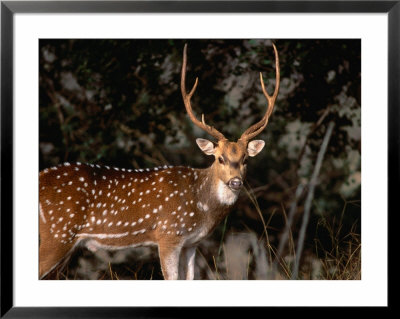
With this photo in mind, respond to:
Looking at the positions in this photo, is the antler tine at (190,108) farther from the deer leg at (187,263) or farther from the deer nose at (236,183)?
the deer leg at (187,263)

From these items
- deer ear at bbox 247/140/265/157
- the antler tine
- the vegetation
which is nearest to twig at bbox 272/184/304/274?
the vegetation

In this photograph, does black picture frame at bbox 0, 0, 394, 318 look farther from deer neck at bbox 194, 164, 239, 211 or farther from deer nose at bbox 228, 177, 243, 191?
deer neck at bbox 194, 164, 239, 211

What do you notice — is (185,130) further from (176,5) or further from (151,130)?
(176,5)

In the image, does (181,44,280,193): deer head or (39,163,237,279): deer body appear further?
(39,163,237,279): deer body

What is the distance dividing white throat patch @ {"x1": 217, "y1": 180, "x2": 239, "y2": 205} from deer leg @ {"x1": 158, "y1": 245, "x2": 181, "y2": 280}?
0.50 meters

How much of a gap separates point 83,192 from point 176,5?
1.76 meters

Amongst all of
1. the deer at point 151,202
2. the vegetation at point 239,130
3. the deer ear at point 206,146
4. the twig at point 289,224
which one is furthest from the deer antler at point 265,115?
the twig at point 289,224

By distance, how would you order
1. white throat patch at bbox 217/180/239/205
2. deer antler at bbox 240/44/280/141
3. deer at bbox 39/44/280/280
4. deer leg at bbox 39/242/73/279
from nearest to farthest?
1. deer leg at bbox 39/242/73/279
2. deer antler at bbox 240/44/280/141
3. deer at bbox 39/44/280/280
4. white throat patch at bbox 217/180/239/205

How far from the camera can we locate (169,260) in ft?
20.1

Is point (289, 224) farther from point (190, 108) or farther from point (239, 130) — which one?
point (190, 108)

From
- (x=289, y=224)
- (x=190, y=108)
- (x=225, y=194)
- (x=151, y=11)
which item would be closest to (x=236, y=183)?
(x=225, y=194)

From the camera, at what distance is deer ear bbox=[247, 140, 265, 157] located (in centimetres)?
604

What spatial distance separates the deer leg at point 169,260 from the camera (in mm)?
5952

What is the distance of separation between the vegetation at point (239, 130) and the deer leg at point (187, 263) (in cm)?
7
